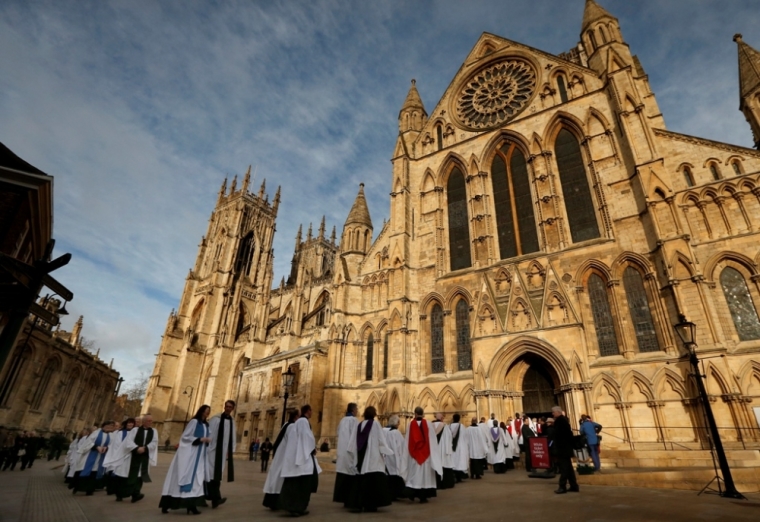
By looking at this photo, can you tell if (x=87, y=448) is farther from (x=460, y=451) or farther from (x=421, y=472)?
(x=460, y=451)

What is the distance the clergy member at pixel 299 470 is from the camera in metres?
5.69

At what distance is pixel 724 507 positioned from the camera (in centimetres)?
579

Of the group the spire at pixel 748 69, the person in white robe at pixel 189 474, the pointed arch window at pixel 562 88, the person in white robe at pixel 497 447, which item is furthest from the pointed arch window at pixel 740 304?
the person in white robe at pixel 189 474

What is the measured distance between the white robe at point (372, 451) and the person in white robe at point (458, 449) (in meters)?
3.57

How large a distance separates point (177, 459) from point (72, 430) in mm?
40698

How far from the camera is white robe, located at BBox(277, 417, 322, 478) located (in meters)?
5.93

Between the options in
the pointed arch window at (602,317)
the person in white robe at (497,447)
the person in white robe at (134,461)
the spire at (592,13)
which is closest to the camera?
the person in white robe at (134,461)

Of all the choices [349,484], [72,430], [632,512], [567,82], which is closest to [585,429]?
[632,512]

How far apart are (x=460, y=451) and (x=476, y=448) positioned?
111 centimetres

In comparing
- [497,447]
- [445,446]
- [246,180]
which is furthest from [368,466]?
[246,180]

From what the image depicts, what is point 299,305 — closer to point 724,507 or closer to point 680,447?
point 680,447

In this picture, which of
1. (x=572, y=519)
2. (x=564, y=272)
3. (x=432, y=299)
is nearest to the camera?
(x=572, y=519)

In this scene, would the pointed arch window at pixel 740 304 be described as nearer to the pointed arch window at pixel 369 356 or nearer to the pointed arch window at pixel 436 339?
the pointed arch window at pixel 436 339

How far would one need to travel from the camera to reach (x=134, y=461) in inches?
302
